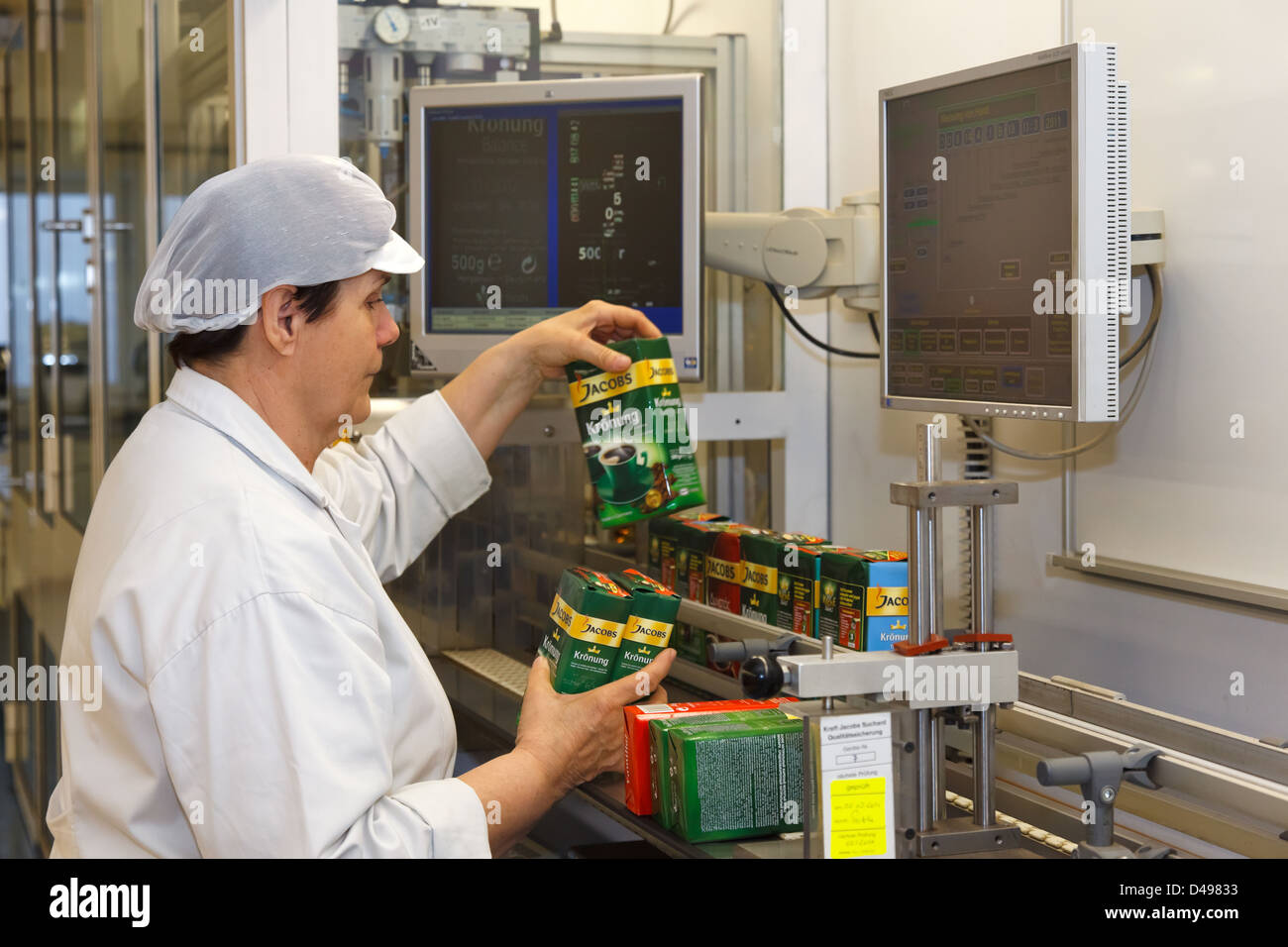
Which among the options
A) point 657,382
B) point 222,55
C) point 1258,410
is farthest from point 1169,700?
point 222,55

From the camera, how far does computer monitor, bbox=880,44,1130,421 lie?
1.49 m

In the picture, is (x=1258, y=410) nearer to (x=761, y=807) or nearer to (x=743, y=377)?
(x=761, y=807)

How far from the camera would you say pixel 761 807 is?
134 cm

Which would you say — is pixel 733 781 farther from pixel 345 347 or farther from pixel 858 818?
pixel 345 347

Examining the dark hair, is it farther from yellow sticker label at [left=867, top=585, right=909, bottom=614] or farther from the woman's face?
yellow sticker label at [left=867, top=585, right=909, bottom=614]

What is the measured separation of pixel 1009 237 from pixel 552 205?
0.84 metres

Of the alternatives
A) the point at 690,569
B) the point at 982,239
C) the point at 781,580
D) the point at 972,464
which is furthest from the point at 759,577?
the point at 982,239

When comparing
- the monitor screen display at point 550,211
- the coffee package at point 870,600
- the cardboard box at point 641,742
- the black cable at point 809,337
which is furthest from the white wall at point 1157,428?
the cardboard box at point 641,742

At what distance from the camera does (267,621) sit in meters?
1.20

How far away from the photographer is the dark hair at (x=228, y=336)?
1.38m

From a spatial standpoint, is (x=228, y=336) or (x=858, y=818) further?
(x=228, y=336)

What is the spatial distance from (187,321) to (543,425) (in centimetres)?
104

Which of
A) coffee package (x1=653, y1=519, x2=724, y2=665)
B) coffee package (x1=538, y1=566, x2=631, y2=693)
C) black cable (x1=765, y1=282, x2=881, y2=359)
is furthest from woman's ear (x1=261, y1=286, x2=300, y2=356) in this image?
black cable (x1=765, y1=282, x2=881, y2=359)

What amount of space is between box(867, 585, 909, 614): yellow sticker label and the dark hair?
738 millimetres
